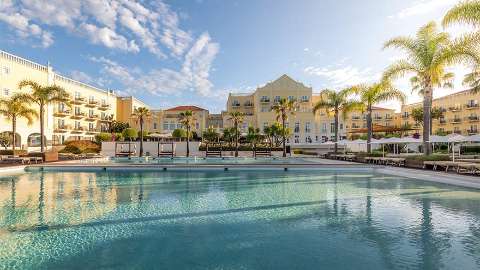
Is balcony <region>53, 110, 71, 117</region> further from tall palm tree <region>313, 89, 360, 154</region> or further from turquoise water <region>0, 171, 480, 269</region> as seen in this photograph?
tall palm tree <region>313, 89, 360, 154</region>

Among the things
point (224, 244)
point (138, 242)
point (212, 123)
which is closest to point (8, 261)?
point (138, 242)

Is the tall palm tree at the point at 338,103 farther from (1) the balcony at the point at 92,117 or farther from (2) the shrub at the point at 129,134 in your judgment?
(1) the balcony at the point at 92,117

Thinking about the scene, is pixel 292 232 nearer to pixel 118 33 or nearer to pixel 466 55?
pixel 466 55

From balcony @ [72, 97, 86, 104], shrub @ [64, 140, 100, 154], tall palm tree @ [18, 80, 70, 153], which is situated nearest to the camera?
tall palm tree @ [18, 80, 70, 153]

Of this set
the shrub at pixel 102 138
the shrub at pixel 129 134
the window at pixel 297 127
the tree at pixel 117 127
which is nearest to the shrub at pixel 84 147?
the shrub at pixel 102 138

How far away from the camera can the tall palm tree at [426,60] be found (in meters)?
18.4

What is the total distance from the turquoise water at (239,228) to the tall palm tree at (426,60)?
27.9 feet

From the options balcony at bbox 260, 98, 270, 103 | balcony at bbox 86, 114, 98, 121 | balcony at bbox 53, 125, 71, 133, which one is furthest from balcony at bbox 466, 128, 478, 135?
balcony at bbox 53, 125, 71, 133

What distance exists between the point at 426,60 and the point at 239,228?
1820 cm

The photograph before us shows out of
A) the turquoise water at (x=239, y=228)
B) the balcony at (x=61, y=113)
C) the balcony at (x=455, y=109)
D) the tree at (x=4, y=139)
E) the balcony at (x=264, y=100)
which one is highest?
the balcony at (x=264, y=100)

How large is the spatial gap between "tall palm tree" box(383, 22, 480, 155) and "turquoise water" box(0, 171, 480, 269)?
8491 millimetres

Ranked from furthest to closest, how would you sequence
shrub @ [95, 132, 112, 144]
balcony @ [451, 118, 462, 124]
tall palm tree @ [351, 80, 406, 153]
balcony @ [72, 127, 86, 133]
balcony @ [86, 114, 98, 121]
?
1. balcony @ [451, 118, 462, 124]
2. balcony @ [86, 114, 98, 121]
3. balcony @ [72, 127, 86, 133]
4. shrub @ [95, 132, 112, 144]
5. tall palm tree @ [351, 80, 406, 153]

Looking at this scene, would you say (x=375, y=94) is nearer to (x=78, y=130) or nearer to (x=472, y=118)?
(x=472, y=118)

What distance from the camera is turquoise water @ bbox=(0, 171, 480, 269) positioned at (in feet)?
18.2
